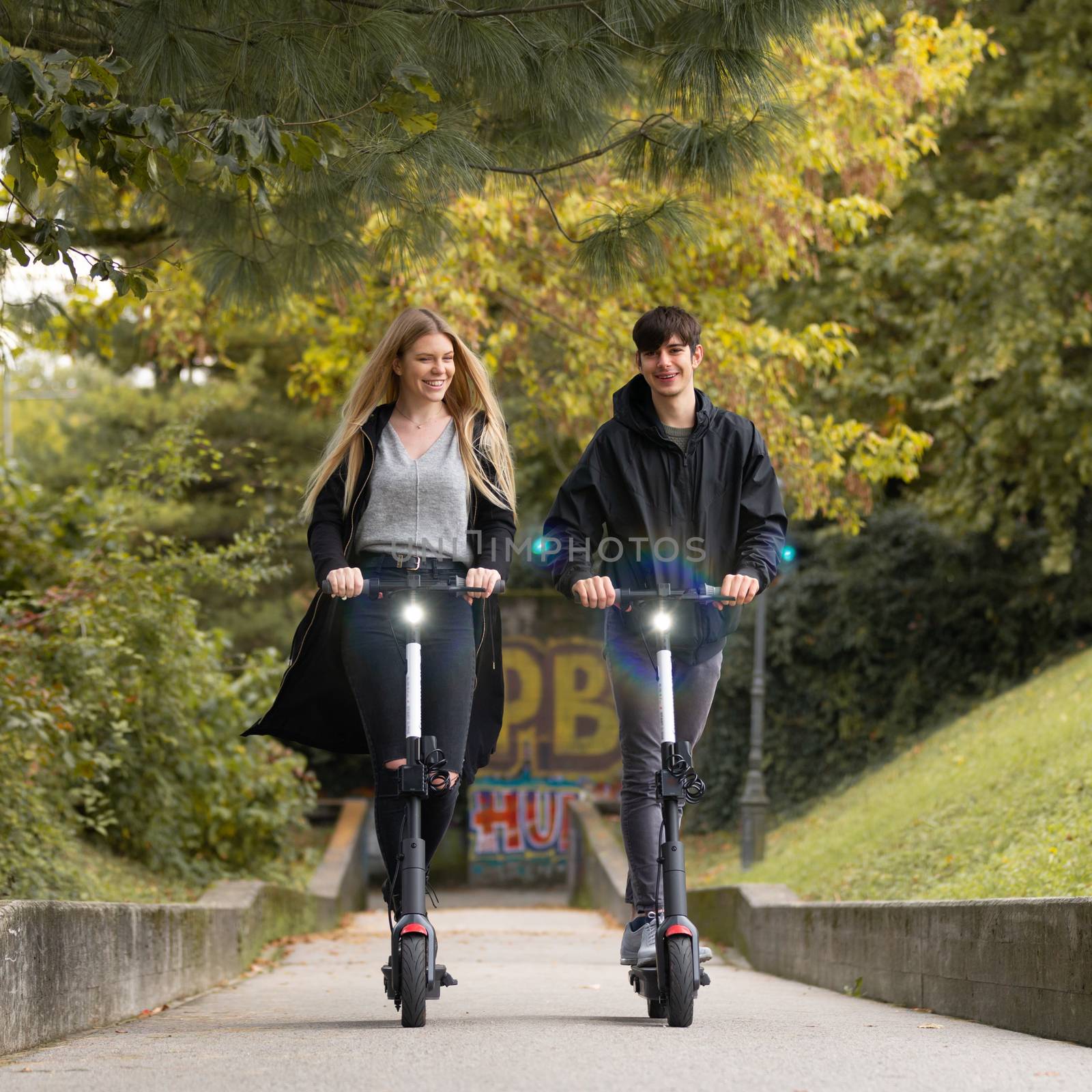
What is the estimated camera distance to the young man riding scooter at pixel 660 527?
4719 mm

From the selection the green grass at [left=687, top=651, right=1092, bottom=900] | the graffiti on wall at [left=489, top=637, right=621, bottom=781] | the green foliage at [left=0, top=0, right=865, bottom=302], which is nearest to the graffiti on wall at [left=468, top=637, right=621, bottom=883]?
the graffiti on wall at [left=489, top=637, right=621, bottom=781]

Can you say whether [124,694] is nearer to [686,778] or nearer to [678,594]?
[686,778]

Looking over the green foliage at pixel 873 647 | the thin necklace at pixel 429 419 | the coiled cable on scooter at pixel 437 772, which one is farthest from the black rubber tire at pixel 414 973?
the green foliage at pixel 873 647

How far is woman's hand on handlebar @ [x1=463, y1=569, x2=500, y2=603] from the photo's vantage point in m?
4.45

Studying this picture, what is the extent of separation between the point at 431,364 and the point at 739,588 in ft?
3.89

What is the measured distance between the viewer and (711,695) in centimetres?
491

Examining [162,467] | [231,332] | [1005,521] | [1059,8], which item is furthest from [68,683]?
[1059,8]

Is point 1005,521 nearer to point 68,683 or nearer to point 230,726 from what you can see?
point 230,726

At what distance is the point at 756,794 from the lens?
17.8 metres

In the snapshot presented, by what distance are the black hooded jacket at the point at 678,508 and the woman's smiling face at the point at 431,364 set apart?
0.49 m

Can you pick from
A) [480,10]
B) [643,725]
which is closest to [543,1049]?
[643,725]

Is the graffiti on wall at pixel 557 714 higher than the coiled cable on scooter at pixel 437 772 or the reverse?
higher

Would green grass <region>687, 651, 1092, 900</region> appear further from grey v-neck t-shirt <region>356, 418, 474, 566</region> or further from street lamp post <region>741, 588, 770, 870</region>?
grey v-neck t-shirt <region>356, 418, 474, 566</region>

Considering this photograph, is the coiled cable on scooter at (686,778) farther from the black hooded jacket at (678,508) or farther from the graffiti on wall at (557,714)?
the graffiti on wall at (557,714)
